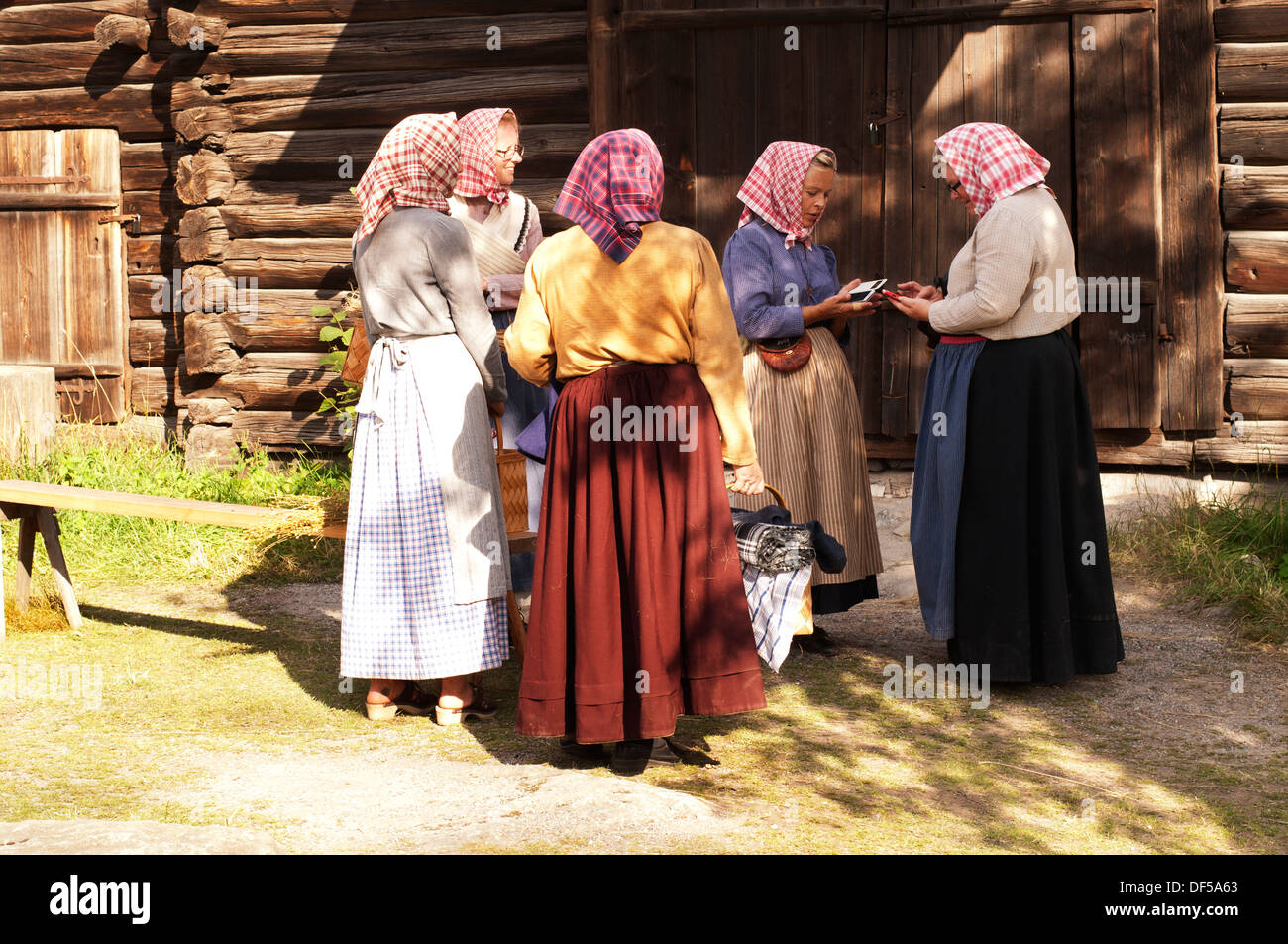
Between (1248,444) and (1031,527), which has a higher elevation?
(1248,444)

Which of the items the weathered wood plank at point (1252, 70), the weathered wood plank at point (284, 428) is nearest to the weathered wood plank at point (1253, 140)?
the weathered wood plank at point (1252, 70)

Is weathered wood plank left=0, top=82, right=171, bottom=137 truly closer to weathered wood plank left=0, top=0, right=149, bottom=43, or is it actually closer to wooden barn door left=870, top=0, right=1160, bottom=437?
weathered wood plank left=0, top=0, right=149, bottom=43

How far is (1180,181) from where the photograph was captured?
671 centimetres

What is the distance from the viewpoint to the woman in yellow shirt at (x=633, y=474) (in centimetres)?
386

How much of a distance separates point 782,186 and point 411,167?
1.64m

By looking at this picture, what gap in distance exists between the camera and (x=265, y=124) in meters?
8.16

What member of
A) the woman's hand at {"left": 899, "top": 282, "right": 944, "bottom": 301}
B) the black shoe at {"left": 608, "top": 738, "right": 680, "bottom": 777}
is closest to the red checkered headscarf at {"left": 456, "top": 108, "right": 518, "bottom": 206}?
the woman's hand at {"left": 899, "top": 282, "right": 944, "bottom": 301}

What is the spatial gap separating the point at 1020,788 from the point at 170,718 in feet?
9.55

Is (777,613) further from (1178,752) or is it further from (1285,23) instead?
(1285,23)

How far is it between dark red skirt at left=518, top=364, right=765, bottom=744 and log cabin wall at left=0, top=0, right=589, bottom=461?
4052mm

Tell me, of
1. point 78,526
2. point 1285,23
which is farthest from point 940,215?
point 78,526

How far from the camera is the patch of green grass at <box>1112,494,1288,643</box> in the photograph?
5.63 meters

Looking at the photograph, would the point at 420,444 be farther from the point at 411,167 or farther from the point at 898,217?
the point at 898,217

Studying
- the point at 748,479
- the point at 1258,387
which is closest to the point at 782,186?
the point at 748,479
